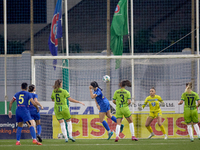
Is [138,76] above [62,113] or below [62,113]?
above

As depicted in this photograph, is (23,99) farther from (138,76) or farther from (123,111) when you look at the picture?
(138,76)

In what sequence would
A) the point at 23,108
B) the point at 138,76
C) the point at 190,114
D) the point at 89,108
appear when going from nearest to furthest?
the point at 23,108 → the point at 190,114 → the point at 138,76 → the point at 89,108

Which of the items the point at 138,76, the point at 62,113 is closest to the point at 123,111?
the point at 62,113

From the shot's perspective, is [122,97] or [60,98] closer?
[60,98]

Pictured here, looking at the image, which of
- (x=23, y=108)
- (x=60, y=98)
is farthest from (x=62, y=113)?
(x=23, y=108)

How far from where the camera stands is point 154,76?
1548 cm

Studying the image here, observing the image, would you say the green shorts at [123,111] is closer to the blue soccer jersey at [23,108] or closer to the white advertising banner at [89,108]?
the blue soccer jersey at [23,108]

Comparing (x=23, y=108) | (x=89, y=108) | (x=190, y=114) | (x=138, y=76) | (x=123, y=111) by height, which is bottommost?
(x=89, y=108)

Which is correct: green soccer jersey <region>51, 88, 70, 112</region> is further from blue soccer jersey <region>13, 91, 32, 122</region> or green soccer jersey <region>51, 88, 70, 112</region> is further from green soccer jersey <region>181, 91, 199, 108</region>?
green soccer jersey <region>181, 91, 199, 108</region>

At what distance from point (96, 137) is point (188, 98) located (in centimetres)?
372

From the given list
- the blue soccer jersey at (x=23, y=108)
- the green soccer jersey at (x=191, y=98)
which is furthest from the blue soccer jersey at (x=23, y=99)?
the green soccer jersey at (x=191, y=98)

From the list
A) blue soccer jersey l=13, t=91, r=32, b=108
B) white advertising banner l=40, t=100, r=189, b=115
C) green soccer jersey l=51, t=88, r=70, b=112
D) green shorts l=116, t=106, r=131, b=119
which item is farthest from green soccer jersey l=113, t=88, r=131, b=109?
white advertising banner l=40, t=100, r=189, b=115

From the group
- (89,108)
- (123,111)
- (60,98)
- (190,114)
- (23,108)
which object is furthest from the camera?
(89,108)

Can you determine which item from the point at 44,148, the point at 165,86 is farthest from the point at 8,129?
the point at 165,86
